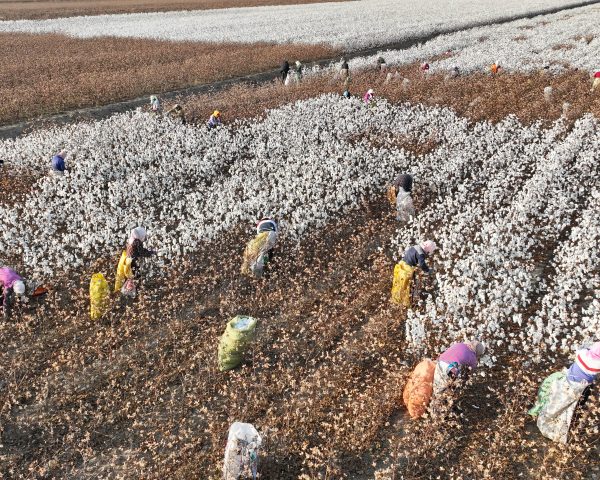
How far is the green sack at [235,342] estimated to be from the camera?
7.40m

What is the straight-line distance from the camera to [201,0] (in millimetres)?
81000

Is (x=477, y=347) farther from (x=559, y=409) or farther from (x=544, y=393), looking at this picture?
(x=559, y=409)

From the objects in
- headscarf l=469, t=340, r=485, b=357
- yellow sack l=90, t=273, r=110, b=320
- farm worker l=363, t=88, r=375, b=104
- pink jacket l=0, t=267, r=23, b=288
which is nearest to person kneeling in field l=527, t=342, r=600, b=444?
headscarf l=469, t=340, r=485, b=357

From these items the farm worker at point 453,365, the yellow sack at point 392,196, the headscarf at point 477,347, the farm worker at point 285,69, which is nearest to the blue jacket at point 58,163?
the yellow sack at point 392,196

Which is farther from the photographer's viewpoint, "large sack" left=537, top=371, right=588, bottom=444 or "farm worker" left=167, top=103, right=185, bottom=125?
"farm worker" left=167, top=103, right=185, bottom=125

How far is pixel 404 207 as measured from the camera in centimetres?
1198

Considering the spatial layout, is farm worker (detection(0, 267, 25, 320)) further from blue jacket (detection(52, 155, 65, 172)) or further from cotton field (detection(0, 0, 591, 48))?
cotton field (detection(0, 0, 591, 48))

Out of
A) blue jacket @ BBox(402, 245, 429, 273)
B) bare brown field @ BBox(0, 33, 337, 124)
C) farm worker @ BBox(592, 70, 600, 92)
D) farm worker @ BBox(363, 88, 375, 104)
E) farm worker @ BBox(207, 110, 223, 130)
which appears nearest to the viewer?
blue jacket @ BBox(402, 245, 429, 273)

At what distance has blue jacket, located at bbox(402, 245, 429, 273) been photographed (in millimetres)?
8312

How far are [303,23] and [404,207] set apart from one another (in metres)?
43.6

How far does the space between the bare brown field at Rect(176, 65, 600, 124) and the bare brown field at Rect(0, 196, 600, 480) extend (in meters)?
12.2

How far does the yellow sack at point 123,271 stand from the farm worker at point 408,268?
4813 mm

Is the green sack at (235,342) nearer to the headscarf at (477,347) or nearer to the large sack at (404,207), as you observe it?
the headscarf at (477,347)

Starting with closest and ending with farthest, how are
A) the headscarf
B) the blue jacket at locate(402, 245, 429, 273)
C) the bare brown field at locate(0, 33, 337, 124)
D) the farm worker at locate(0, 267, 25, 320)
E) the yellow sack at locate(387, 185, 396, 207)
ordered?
the headscarf
the blue jacket at locate(402, 245, 429, 273)
the farm worker at locate(0, 267, 25, 320)
the yellow sack at locate(387, 185, 396, 207)
the bare brown field at locate(0, 33, 337, 124)
